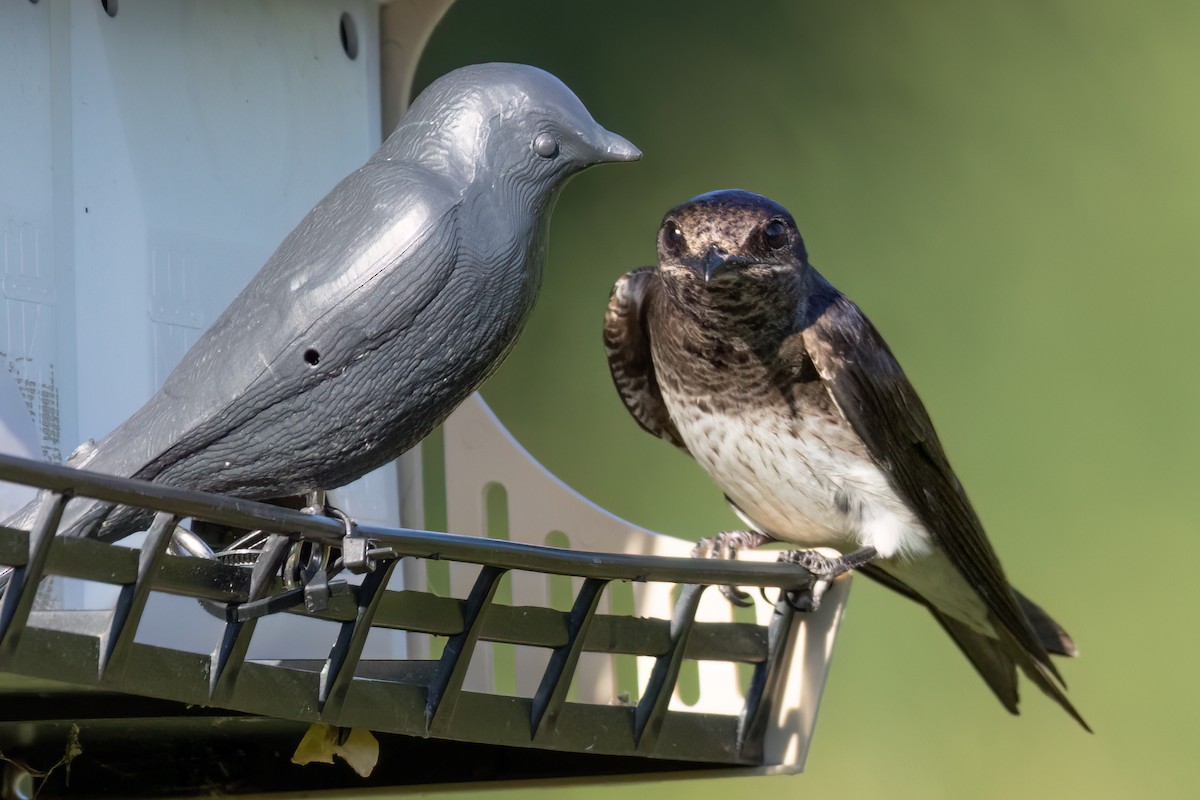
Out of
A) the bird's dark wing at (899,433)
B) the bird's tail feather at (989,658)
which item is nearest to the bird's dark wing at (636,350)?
the bird's dark wing at (899,433)

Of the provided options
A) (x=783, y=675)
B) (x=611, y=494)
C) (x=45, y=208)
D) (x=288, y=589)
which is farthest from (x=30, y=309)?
(x=611, y=494)

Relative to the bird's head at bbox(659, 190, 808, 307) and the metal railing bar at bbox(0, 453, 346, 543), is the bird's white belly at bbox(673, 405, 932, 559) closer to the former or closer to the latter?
the bird's head at bbox(659, 190, 808, 307)

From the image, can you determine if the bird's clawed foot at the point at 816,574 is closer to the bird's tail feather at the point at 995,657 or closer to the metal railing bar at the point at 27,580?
the bird's tail feather at the point at 995,657

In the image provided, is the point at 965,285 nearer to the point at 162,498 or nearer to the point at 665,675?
the point at 665,675

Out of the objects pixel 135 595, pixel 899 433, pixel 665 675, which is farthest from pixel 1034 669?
pixel 135 595

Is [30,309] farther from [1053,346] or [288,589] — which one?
[1053,346]

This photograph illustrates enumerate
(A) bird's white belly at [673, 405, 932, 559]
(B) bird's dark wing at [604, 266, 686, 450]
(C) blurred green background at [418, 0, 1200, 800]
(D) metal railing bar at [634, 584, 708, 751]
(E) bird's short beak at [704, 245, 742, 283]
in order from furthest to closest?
(C) blurred green background at [418, 0, 1200, 800], (B) bird's dark wing at [604, 266, 686, 450], (A) bird's white belly at [673, 405, 932, 559], (E) bird's short beak at [704, 245, 742, 283], (D) metal railing bar at [634, 584, 708, 751]

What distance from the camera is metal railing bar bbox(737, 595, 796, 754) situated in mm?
866

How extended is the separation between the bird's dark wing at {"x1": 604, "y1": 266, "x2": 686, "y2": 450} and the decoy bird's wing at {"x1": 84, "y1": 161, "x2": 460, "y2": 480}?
47 cm

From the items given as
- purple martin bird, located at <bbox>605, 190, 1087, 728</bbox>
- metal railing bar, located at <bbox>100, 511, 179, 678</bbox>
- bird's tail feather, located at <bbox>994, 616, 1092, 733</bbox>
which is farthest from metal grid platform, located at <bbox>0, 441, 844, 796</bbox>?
bird's tail feather, located at <bbox>994, 616, 1092, 733</bbox>

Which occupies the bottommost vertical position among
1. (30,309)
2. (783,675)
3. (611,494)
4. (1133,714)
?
(1133,714)

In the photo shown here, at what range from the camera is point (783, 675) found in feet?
2.87

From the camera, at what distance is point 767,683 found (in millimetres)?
869

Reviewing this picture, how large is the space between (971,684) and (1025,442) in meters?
0.24
